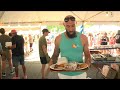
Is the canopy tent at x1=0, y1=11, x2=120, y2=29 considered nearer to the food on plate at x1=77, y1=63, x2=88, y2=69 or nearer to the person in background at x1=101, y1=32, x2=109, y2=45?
the person in background at x1=101, y1=32, x2=109, y2=45

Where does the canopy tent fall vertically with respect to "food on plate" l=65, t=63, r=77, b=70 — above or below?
above

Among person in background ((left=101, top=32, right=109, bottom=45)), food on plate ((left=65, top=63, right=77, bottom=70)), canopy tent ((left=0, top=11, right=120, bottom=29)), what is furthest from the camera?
canopy tent ((left=0, top=11, right=120, bottom=29))

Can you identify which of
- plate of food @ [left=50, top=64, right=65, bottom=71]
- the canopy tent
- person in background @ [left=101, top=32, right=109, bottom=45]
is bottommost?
plate of food @ [left=50, top=64, right=65, bottom=71]

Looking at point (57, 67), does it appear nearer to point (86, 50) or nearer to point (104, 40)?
point (86, 50)

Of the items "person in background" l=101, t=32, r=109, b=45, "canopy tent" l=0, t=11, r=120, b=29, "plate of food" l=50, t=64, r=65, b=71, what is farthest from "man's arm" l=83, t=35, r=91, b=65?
"canopy tent" l=0, t=11, r=120, b=29

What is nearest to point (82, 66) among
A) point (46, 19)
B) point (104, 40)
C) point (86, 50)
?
point (86, 50)

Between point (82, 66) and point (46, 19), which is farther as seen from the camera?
point (46, 19)

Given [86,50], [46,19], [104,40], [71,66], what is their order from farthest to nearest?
[46,19] < [104,40] < [86,50] < [71,66]

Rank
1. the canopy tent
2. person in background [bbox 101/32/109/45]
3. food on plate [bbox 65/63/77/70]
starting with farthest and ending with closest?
1. the canopy tent
2. person in background [bbox 101/32/109/45]
3. food on plate [bbox 65/63/77/70]

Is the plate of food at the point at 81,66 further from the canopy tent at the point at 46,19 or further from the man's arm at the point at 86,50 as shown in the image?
the canopy tent at the point at 46,19

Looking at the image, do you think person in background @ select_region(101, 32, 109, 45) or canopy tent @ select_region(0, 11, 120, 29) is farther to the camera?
canopy tent @ select_region(0, 11, 120, 29)

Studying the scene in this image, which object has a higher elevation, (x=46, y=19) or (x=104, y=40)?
(x=46, y=19)

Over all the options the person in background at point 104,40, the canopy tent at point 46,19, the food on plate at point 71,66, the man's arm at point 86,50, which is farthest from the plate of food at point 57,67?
the canopy tent at point 46,19
